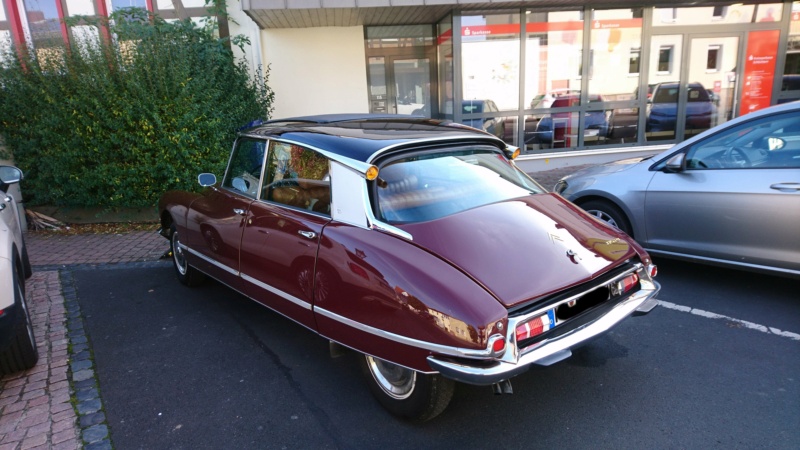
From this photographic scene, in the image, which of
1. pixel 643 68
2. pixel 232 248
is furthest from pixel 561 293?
pixel 643 68

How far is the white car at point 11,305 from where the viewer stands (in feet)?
10.1

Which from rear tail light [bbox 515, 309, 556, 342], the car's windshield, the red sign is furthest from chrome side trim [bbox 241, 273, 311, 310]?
the red sign

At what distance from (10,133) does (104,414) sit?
6.82m

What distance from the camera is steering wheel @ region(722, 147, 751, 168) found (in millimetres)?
4434

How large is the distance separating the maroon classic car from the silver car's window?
1.94 metres

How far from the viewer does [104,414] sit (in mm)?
3172

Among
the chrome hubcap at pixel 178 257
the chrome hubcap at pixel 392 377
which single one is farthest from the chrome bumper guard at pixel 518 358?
the chrome hubcap at pixel 178 257

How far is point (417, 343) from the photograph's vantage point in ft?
8.32

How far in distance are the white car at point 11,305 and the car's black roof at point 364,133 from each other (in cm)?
190

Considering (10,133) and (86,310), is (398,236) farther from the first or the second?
(10,133)

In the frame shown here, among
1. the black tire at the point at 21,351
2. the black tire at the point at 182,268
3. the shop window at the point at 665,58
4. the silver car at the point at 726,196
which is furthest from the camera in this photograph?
the shop window at the point at 665,58

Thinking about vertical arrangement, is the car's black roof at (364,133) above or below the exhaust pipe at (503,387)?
above

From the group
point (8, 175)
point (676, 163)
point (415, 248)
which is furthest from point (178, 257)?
point (676, 163)

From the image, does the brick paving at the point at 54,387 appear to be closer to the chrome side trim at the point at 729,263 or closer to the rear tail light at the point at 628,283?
the rear tail light at the point at 628,283
